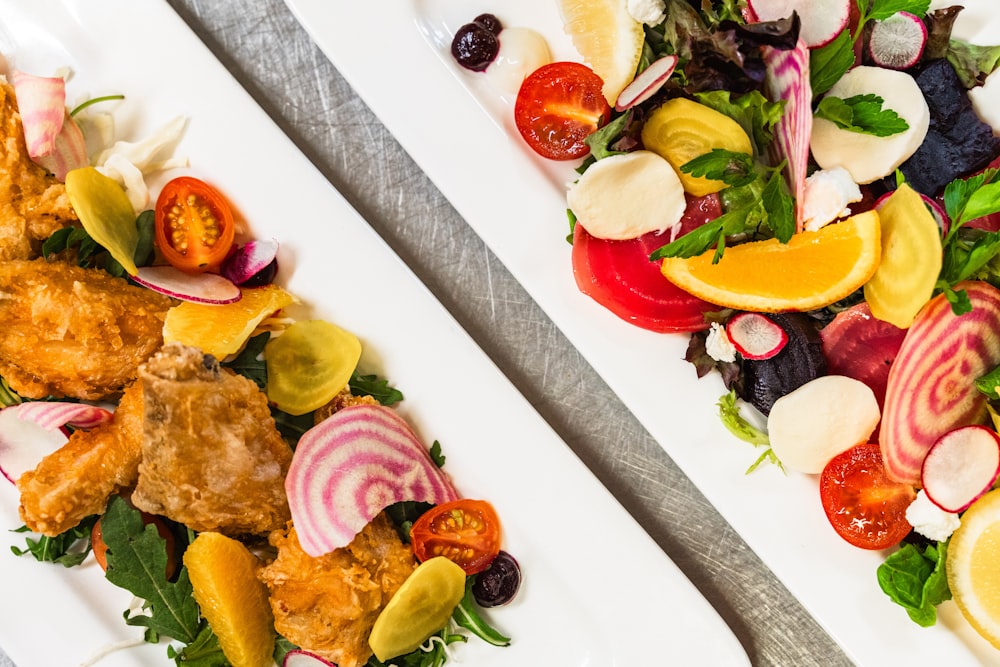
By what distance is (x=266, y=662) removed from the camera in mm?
2178

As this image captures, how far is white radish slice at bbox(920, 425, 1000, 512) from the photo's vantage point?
6.45 ft

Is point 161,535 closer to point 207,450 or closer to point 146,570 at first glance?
point 146,570

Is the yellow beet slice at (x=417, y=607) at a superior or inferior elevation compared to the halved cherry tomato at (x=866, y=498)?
superior

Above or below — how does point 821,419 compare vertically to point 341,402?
below

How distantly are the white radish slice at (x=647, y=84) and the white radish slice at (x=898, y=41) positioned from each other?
0.54 meters

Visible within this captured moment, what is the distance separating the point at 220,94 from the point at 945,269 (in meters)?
1.97

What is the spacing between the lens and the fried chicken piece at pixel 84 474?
2068 mm

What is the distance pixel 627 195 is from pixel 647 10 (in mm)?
461

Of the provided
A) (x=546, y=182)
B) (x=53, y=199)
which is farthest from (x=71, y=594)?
(x=546, y=182)

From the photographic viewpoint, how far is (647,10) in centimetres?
195

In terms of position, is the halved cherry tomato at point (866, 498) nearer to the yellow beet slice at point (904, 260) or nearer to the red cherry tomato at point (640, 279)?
the yellow beet slice at point (904, 260)

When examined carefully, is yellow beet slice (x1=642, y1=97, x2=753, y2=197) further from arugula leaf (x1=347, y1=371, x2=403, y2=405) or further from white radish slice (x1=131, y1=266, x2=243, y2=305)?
white radish slice (x1=131, y1=266, x2=243, y2=305)

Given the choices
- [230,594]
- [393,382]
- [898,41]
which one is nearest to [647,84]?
[898,41]

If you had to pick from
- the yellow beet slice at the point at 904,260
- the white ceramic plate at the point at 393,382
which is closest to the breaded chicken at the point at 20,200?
the white ceramic plate at the point at 393,382
